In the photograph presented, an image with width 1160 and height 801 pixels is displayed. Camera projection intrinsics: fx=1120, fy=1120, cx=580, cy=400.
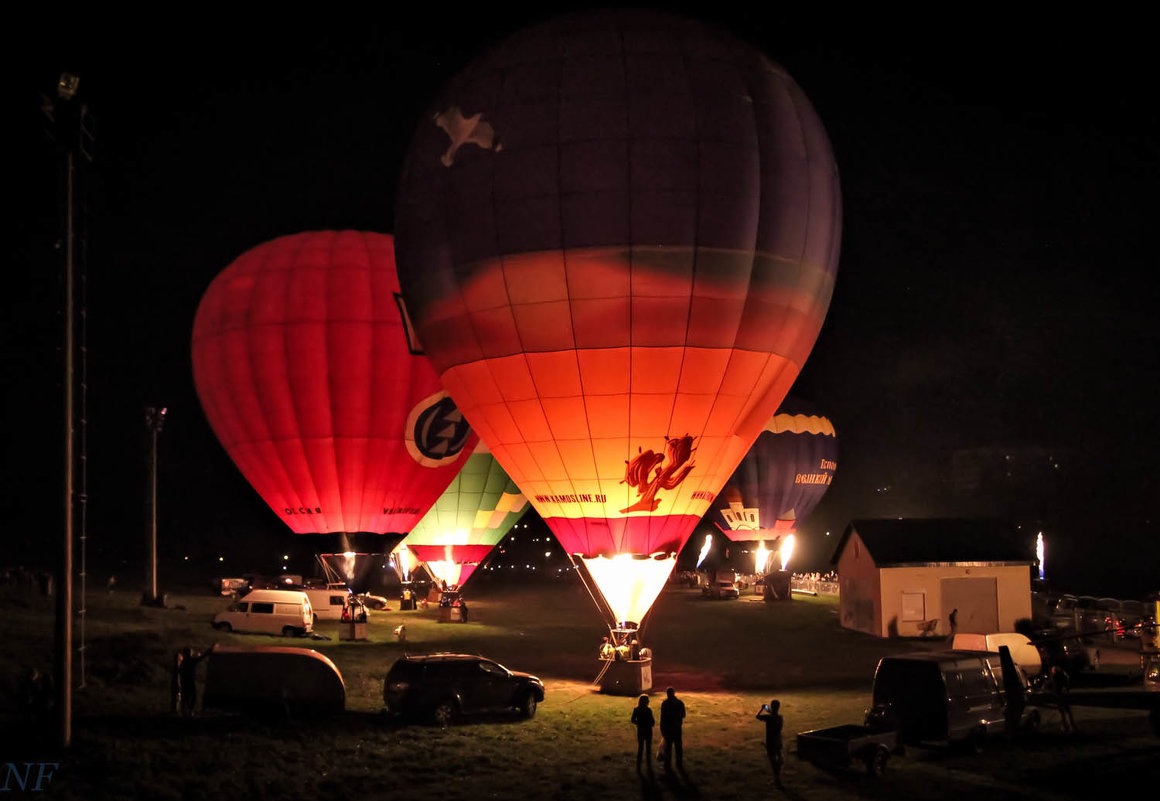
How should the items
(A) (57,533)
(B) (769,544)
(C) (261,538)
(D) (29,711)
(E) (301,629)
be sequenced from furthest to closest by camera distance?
(C) (261,538) < (B) (769,544) < (E) (301,629) < (D) (29,711) < (A) (57,533)

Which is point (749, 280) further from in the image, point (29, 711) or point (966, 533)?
point (966, 533)

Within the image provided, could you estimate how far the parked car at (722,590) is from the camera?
49.0 metres

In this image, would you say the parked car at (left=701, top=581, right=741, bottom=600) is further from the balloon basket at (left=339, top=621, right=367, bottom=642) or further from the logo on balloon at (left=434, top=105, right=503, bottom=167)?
the logo on balloon at (left=434, top=105, right=503, bottom=167)

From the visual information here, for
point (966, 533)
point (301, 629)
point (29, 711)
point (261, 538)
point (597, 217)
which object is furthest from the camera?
point (261, 538)

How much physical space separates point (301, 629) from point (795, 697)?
15317mm

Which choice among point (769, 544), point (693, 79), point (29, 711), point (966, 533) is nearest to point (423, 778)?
point (29, 711)

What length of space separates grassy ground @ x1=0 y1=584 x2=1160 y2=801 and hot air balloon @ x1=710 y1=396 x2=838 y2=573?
85.4ft

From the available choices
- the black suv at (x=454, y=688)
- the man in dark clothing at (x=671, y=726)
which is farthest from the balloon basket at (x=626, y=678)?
the man in dark clothing at (x=671, y=726)

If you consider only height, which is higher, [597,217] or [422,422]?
[597,217]

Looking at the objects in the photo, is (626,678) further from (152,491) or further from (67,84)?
(152,491)

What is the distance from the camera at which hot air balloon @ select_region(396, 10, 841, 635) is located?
2088cm

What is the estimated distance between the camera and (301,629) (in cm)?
3088

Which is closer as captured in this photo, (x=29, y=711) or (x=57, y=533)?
(x=57, y=533)

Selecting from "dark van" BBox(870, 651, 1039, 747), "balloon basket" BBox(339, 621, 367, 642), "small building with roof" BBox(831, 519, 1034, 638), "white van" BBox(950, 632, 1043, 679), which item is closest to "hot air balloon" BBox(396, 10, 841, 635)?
"white van" BBox(950, 632, 1043, 679)
